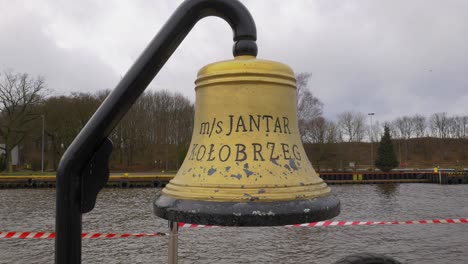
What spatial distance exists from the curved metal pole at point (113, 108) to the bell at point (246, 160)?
16 cm

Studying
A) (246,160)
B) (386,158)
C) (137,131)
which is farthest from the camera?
(137,131)

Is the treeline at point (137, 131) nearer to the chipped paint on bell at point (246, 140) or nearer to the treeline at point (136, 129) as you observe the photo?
the treeline at point (136, 129)

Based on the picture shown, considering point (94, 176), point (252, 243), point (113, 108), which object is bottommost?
point (252, 243)

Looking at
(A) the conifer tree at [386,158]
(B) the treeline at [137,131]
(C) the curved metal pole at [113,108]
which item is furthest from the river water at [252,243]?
(B) the treeline at [137,131]

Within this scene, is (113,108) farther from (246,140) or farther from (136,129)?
(136,129)

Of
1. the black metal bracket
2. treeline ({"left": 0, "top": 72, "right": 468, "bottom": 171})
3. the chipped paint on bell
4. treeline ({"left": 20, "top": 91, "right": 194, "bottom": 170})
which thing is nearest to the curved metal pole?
the black metal bracket

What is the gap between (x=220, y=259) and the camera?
847 cm

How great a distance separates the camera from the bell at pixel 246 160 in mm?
1351

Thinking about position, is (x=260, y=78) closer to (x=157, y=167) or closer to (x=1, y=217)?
(x=1, y=217)

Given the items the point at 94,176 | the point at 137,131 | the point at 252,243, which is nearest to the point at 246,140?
the point at 94,176

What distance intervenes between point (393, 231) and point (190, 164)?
11.1m

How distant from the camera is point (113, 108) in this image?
1.55m

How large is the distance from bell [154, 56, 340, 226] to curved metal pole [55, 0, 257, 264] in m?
0.16

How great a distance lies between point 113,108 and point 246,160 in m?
0.56
